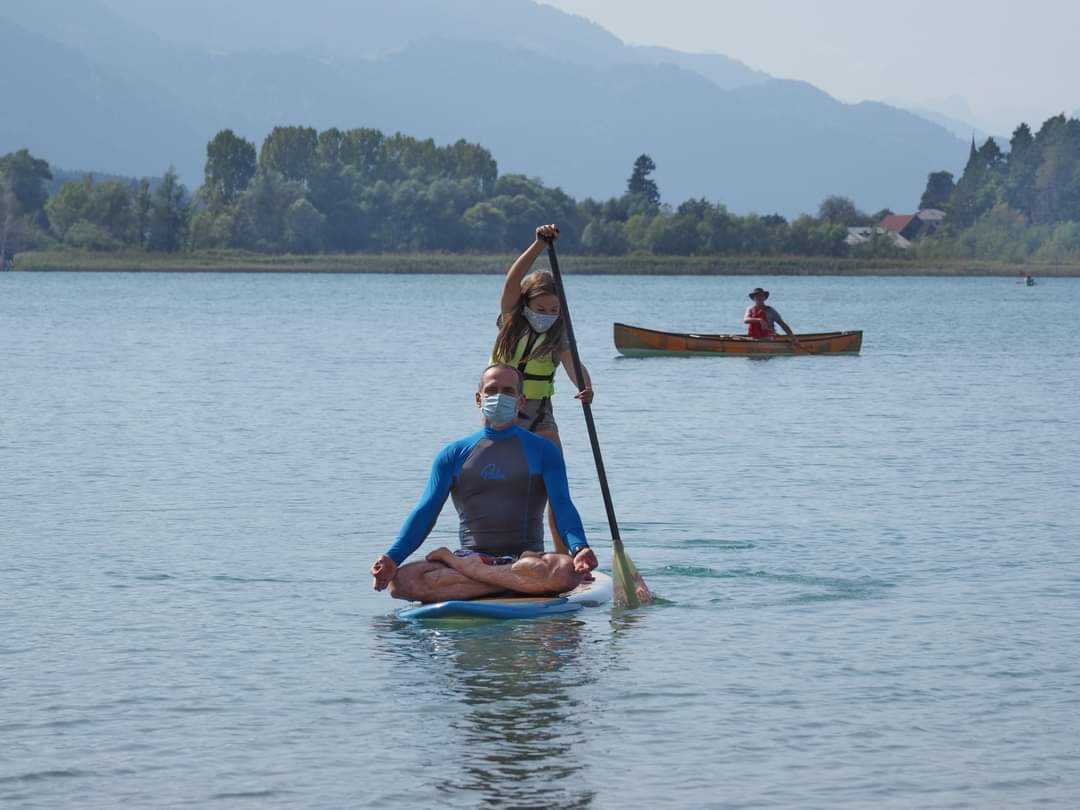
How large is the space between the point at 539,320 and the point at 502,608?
209cm

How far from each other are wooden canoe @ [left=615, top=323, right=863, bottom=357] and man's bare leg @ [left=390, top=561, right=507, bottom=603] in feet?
104

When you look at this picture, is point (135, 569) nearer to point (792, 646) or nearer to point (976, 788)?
point (792, 646)

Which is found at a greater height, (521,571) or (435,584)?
(521,571)

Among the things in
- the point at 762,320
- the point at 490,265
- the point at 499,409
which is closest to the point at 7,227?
the point at 490,265

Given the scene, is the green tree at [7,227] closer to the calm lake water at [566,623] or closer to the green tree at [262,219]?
the green tree at [262,219]

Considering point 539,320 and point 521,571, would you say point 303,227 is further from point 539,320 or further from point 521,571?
point 521,571

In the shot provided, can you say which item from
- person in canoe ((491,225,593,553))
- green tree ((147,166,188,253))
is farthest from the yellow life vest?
green tree ((147,166,188,253))

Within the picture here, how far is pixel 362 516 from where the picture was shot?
62.5 ft

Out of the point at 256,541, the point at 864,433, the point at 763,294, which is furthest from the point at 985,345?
the point at 256,541

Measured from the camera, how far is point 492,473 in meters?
12.4

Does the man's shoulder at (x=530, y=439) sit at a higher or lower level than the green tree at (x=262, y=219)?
lower

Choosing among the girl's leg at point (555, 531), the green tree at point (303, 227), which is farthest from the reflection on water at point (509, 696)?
the green tree at point (303, 227)

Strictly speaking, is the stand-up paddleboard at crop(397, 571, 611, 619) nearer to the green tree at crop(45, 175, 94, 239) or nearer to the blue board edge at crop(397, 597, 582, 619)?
the blue board edge at crop(397, 597, 582, 619)

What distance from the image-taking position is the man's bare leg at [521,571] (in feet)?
41.2
